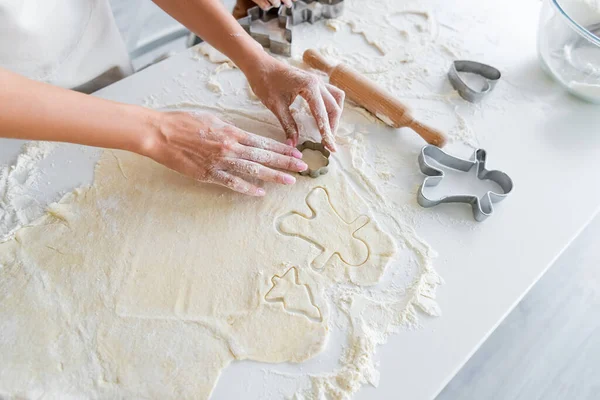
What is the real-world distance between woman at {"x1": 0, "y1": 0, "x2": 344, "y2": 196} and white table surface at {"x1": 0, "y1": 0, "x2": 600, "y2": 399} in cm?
11

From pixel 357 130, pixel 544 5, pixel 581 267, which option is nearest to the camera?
pixel 357 130

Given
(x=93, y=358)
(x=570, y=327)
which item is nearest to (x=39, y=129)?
(x=93, y=358)

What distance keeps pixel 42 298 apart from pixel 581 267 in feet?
5.11

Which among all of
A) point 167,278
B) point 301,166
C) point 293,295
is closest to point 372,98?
point 301,166

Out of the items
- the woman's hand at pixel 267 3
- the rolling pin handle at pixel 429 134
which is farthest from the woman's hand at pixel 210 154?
the woman's hand at pixel 267 3

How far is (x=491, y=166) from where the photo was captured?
1.09 meters

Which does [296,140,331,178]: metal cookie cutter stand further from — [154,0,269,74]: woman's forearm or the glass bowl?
the glass bowl

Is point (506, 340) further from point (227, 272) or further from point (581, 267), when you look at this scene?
point (227, 272)

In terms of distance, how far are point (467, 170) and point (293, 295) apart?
524mm

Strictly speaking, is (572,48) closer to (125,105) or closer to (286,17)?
(286,17)

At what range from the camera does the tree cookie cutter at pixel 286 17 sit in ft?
4.09

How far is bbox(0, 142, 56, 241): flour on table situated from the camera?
915mm

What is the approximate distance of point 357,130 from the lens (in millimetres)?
1122

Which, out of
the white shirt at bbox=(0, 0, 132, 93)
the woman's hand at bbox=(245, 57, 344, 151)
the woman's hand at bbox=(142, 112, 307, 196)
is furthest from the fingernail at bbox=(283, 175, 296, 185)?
the white shirt at bbox=(0, 0, 132, 93)
